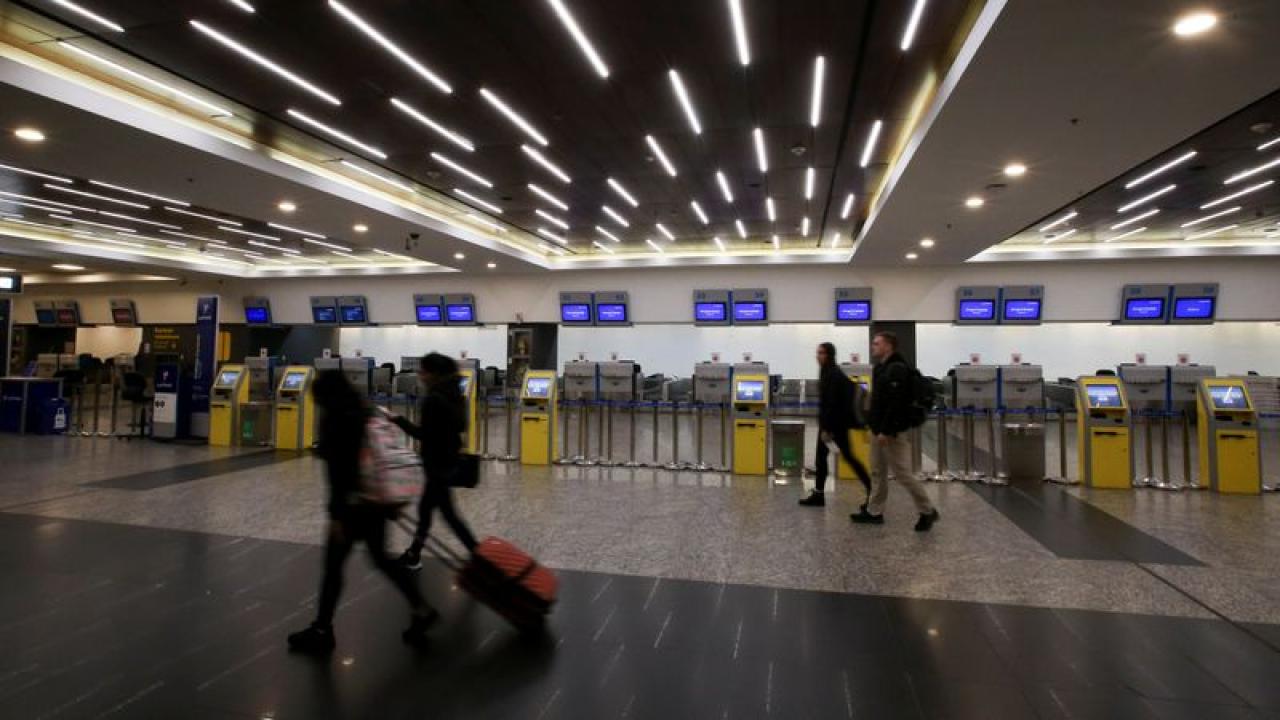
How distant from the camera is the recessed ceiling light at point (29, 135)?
595cm

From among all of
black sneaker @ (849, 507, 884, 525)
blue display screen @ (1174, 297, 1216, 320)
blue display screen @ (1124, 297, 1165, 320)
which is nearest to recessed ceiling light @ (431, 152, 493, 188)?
black sneaker @ (849, 507, 884, 525)

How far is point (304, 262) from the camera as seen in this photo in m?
15.5

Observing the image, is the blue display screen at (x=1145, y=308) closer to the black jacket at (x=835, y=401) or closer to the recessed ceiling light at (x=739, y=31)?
the black jacket at (x=835, y=401)

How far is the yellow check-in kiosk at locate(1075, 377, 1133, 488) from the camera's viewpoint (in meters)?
7.52

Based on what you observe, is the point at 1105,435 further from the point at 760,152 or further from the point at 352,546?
the point at 352,546

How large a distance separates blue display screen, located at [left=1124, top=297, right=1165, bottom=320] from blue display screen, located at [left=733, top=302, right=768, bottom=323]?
6.86 m

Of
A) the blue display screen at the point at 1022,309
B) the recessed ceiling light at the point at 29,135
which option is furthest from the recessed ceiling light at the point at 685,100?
the blue display screen at the point at 1022,309

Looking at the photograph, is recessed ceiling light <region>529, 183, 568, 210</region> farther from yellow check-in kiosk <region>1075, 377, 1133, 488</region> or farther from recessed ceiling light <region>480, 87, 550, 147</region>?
yellow check-in kiosk <region>1075, 377, 1133, 488</region>

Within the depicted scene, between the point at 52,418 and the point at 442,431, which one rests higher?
the point at 442,431

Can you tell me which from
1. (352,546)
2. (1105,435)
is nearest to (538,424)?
(352,546)

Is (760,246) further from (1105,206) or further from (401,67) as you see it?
(401,67)

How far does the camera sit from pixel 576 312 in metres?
14.2

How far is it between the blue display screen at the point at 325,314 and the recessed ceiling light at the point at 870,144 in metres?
13.1

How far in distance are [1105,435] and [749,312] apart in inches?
273
